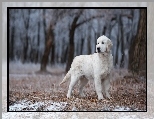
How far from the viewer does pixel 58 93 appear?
6.00m

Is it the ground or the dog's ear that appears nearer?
the dog's ear

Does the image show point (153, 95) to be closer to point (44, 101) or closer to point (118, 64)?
point (118, 64)

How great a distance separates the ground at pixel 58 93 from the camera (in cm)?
592

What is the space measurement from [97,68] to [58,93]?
674 millimetres

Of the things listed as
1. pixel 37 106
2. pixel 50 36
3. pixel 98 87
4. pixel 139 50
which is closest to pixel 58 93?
pixel 37 106

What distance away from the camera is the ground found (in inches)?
233

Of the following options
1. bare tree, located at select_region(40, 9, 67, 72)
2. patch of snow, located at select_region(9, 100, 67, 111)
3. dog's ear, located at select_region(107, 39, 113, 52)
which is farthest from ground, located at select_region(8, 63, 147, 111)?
dog's ear, located at select_region(107, 39, 113, 52)

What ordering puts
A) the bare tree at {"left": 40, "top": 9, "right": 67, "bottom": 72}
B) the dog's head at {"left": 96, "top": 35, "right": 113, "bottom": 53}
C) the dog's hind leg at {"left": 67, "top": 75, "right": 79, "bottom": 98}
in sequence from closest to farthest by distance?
the dog's head at {"left": 96, "top": 35, "right": 113, "bottom": 53}, the dog's hind leg at {"left": 67, "top": 75, "right": 79, "bottom": 98}, the bare tree at {"left": 40, "top": 9, "right": 67, "bottom": 72}

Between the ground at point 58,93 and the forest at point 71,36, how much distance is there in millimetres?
21

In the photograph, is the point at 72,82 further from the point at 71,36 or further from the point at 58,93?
the point at 71,36

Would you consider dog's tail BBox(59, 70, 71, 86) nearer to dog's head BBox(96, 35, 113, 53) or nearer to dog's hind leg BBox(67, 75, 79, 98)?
dog's hind leg BBox(67, 75, 79, 98)

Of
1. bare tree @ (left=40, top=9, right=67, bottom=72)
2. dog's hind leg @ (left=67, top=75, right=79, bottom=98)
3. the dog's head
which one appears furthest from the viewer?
bare tree @ (left=40, top=9, right=67, bottom=72)

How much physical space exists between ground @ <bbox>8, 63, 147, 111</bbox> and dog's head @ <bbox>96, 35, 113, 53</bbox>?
40 cm

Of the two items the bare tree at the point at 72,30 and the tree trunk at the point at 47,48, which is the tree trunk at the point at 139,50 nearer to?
the bare tree at the point at 72,30
